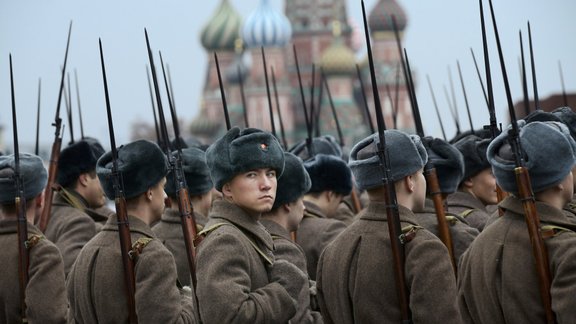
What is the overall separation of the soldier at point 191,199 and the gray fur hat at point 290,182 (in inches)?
33.4

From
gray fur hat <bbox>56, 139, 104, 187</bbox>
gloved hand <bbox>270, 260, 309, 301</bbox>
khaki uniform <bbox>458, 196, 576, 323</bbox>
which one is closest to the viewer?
khaki uniform <bbox>458, 196, 576, 323</bbox>

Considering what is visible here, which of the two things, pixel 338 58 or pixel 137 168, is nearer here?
pixel 137 168

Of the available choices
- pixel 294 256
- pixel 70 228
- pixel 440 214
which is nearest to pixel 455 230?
pixel 440 214

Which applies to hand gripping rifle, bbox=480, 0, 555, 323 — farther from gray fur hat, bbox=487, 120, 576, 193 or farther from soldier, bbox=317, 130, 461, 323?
soldier, bbox=317, 130, 461, 323

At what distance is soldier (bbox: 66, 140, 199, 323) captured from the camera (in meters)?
5.56

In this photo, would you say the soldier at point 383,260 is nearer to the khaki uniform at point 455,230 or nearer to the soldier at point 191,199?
the khaki uniform at point 455,230

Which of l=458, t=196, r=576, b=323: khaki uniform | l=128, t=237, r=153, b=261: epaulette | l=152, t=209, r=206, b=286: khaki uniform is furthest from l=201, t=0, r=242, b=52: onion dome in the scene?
l=458, t=196, r=576, b=323: khaki uniform

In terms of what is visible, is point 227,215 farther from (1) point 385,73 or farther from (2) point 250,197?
(1) point 385,73

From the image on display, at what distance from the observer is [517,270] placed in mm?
4961

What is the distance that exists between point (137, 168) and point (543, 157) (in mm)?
1960

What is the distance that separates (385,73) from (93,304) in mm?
56856

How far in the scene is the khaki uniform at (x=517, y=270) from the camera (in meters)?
4.74

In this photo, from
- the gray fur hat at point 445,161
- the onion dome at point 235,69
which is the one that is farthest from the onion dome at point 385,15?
the gray fur hat at point 445,161

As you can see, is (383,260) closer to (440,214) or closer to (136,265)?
(136,265)
